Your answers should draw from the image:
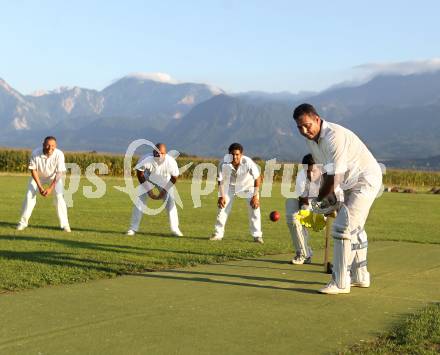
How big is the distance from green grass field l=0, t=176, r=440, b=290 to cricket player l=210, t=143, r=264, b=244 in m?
0.65

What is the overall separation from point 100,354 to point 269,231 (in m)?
12.4

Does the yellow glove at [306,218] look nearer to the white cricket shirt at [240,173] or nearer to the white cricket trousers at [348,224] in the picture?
the white cricket trousers at [348,224]

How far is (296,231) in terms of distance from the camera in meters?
11.7

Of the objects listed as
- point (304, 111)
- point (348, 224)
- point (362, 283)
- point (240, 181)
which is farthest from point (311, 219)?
point (240, 181)

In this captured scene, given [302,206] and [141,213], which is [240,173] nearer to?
[141,213]

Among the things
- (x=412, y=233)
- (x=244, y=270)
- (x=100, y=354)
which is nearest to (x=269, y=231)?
(x=412, y=233)

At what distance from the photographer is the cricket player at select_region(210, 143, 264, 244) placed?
15.0 m

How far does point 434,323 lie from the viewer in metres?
7.34

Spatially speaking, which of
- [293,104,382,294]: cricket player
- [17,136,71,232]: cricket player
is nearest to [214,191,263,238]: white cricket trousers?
[17,136,71,232]: cricket player

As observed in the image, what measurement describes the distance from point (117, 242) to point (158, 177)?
7.45 ft

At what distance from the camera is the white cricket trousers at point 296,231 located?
11758mm

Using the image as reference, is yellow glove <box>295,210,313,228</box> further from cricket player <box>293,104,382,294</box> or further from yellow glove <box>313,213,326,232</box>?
cricket player <box>293,104,382,294</box>

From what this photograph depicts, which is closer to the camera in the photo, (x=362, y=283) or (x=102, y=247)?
(x=362, y=283)

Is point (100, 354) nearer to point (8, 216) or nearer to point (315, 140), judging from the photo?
point (315, 140)
